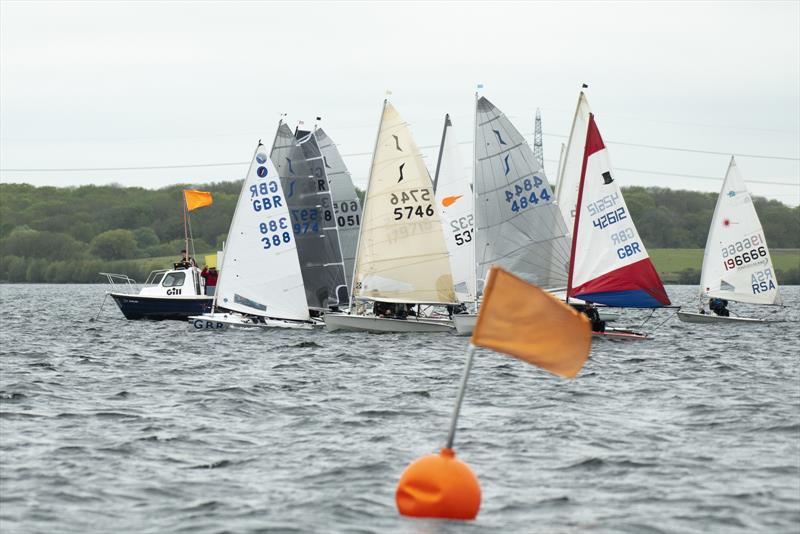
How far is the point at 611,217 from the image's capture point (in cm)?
3894

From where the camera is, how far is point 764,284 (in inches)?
2124

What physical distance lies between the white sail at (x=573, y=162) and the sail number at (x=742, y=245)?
8386 mm

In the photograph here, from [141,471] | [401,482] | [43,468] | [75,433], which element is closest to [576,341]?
[401,482]

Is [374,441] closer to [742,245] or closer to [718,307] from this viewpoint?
[718,307]

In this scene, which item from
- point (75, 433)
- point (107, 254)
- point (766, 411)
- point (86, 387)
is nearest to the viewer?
point (75, 433)

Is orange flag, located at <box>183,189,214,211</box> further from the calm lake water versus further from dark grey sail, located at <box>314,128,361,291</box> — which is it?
the calm lake water

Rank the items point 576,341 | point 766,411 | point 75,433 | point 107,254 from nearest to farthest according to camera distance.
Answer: point 576,341 < point 75,433 < point 766,411 < point 107,254

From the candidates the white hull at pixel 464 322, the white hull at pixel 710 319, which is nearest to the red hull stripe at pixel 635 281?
the white hull at pixel 464 322

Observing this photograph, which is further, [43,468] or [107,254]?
[107,254]

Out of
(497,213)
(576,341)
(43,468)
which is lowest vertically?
(43,468)

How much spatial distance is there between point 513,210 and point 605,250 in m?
4.46

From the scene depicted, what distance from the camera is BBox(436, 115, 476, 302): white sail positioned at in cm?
4425

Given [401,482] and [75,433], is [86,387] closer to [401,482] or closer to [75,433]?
[75,433]

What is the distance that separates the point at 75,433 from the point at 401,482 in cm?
688
